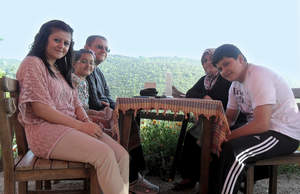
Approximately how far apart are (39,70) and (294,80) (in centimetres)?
467

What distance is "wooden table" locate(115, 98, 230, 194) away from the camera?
1.89 meters

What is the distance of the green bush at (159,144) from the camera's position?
3.13 m

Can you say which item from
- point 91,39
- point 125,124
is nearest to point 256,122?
point 125,124

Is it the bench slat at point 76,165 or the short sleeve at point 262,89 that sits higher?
the short sleeve at point 262,89

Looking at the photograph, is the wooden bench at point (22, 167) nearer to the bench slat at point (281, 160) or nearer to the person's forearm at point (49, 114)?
the person's forearm at point (49, 114)

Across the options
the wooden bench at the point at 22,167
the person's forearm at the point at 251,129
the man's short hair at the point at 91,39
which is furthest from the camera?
the man's short hair at the point at 91,39

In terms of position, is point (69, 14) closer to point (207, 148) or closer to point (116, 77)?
point (116, 77)

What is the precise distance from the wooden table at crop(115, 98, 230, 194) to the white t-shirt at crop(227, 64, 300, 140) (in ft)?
0.93

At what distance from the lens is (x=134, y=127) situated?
8.44 feet

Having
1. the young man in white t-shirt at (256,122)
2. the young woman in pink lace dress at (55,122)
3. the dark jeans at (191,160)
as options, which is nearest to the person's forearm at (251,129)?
the young man in white t-shirt at (256,122)

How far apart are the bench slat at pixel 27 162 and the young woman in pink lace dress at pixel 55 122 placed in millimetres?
57

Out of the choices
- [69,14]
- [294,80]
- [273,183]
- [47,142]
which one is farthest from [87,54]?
[294,80]

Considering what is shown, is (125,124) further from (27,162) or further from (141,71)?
(141,71)

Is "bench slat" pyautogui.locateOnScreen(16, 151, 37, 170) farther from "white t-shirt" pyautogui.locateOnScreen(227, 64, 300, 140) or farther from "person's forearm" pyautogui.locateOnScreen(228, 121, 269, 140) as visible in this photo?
"white t-shirt" pyautogui.locateOnScreen(227, 64, 300, 140)
